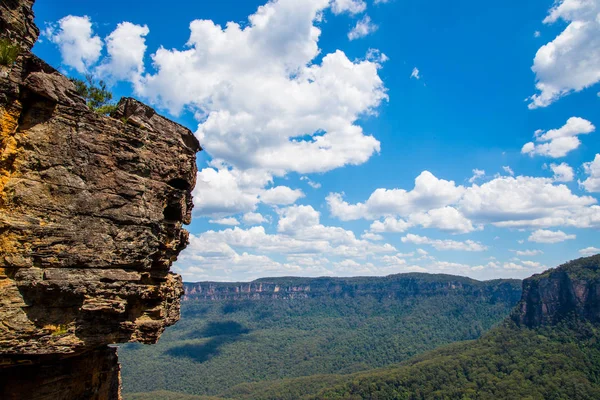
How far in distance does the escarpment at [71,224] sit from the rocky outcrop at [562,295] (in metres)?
176

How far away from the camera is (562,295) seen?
Answer: 505 feet

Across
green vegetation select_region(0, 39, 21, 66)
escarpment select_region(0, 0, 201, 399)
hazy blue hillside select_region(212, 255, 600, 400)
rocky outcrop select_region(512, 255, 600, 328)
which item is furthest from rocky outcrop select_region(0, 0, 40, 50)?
rocky outcrop select_region(512, 255, 600, 328)

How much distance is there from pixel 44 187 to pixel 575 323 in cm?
18130

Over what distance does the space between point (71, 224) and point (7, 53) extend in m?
5.36

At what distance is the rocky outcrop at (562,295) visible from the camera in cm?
14138

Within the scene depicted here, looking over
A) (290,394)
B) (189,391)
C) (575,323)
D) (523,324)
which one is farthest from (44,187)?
(189,391)

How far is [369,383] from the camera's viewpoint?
386 feet

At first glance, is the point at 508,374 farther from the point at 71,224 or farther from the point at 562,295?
the point at 71,224

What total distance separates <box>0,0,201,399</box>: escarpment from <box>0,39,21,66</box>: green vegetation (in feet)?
0.65

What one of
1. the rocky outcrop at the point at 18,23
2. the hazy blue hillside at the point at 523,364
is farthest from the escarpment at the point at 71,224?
the hazy blue hillside at the point at 523,364

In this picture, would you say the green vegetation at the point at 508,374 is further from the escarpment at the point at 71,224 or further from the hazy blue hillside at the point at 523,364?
the escarpment at the point at 71,224

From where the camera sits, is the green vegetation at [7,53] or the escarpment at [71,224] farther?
the green vegetation at [7,53]

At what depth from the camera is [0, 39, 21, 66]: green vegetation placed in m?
10.2

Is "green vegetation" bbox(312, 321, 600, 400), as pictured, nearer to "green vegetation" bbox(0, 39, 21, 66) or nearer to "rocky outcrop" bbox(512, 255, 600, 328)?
"rocky outcrop" bbox(512, 255, 600, 328)
